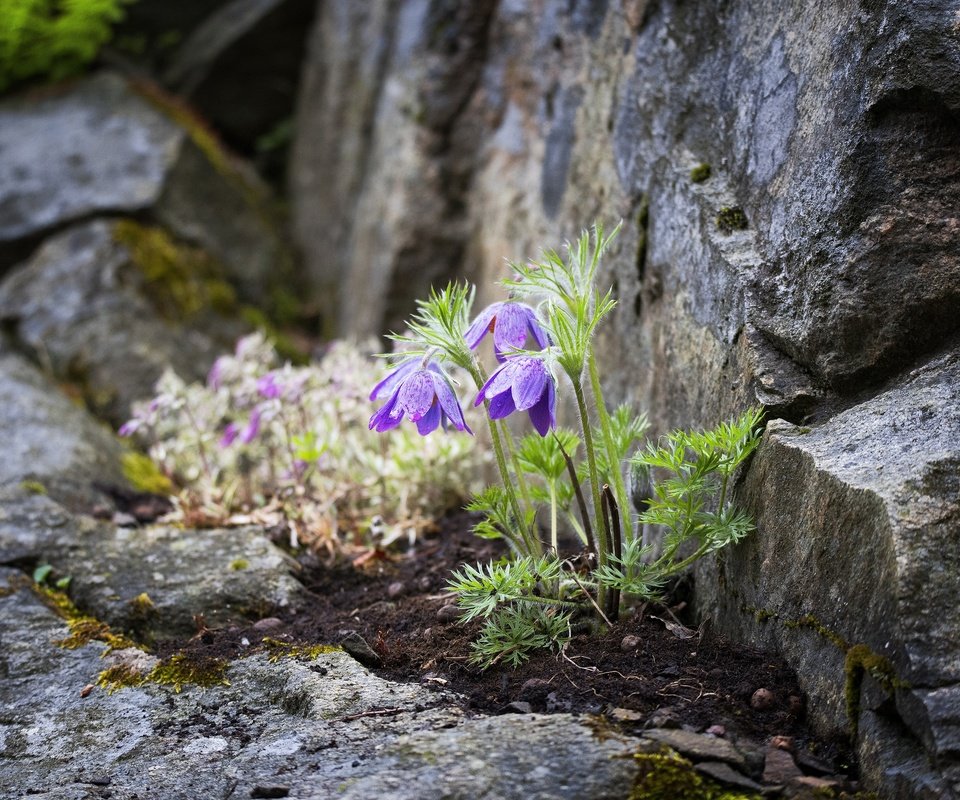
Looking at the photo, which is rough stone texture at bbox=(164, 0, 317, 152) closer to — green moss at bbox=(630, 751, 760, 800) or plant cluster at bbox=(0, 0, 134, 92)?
plant cluster at bbox=(0, 0, 134, 92)

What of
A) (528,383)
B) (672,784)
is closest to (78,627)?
(528,383)

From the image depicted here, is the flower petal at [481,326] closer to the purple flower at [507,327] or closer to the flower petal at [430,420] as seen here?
the purple flower at [507,327]

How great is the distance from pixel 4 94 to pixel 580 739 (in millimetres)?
8120

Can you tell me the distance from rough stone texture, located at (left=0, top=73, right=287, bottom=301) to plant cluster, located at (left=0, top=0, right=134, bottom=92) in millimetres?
228

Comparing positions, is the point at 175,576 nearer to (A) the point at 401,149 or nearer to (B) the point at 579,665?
(B) the point at 579,665

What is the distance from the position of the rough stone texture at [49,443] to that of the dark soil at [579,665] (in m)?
1.67

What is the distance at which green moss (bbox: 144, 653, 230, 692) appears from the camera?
9.27 ft

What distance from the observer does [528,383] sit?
2520 millimetres

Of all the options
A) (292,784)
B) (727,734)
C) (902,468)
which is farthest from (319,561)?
(902,468)

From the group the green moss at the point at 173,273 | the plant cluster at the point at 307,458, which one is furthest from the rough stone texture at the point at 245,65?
the plant cluster at the point at 307,458

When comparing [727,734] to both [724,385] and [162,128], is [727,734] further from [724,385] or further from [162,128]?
[162,128]

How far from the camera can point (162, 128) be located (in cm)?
770

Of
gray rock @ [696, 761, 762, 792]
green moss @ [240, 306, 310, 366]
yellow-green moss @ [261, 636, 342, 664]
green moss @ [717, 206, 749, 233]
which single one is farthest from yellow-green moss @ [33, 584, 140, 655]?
green moss @ [240, 306, 310, 366]

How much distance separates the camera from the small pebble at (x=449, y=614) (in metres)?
3.04
